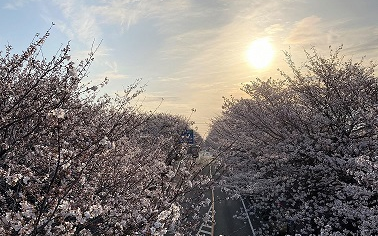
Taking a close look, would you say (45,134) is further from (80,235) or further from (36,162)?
(80,235)

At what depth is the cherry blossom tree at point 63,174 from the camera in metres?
4.25

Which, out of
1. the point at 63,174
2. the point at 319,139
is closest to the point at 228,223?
the point at 319,139

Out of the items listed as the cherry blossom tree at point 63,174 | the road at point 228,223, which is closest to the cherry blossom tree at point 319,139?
the road at point 228,223

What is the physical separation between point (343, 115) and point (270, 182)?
4.95 metres

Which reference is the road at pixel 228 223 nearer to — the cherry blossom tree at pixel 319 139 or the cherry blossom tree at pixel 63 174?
the cherry blossom tree at pixel 319 139

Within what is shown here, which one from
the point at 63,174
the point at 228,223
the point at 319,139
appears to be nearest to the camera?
the point at 63,174

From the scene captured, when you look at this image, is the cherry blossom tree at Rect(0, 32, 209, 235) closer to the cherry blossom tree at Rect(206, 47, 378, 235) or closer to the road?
the cherry blossom tree at Rect(206, 47, 378, 235)

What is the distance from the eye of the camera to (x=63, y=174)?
14.0ft

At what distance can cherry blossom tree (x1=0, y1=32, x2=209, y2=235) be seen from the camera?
167 inches

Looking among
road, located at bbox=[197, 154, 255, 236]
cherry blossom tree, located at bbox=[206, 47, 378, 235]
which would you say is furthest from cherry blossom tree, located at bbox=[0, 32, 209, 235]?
road, located at bbox=[197, 154, 255, 236]

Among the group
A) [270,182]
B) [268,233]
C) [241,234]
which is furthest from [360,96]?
[241,234]

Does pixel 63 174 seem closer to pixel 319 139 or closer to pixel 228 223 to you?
pixel 319 139

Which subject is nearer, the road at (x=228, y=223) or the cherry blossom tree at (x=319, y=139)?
the cherry blossom tree at (x=319, y=139)

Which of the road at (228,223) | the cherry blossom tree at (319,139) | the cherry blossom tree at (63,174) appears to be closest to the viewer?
the cherry blossom tree at (63,174)
